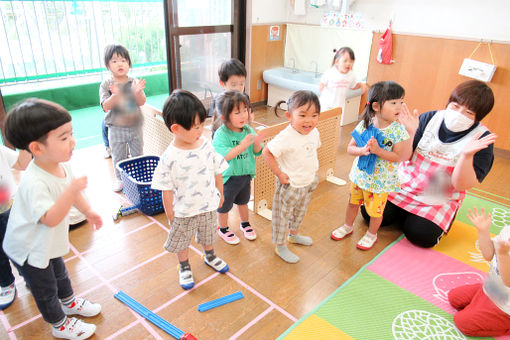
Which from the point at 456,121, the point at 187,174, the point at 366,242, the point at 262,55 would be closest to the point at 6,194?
the point at 187,174

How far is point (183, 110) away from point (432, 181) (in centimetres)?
181

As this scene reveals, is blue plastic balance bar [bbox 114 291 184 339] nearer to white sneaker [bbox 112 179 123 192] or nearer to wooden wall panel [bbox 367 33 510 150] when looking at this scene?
white sneaker [bbox 112 179 123 192]

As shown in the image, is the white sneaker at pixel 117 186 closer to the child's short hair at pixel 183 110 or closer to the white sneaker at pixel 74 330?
the white sneaker at pixel 74 330

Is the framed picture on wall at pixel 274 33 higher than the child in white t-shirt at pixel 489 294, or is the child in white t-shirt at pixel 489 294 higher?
the framed picture on wall at pixel 274 33

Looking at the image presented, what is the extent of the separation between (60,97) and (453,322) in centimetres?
636

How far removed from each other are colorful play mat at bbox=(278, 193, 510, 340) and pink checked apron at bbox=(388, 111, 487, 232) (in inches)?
9.4

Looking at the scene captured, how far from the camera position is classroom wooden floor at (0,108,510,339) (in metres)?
1.82

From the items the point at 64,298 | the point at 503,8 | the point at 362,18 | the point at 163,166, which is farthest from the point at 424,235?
the point at 362,18

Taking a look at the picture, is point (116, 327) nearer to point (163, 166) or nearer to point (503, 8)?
point (163, 166)

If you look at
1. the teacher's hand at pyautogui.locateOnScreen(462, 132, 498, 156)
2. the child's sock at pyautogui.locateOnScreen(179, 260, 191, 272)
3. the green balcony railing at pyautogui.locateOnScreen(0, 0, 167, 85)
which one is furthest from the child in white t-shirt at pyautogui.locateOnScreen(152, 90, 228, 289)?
the green balcony railing at pyautogui.locateOnScreen(0, 0, 167, 85)

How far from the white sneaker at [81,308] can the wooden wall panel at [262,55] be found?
425 cm

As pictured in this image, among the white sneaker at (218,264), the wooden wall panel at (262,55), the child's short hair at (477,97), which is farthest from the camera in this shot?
the wooden wall panel at (262,55)

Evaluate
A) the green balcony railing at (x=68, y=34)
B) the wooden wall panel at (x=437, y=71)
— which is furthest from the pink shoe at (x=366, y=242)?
the green balcony railing at (x=68, y=34)

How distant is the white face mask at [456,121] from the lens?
2.16m
